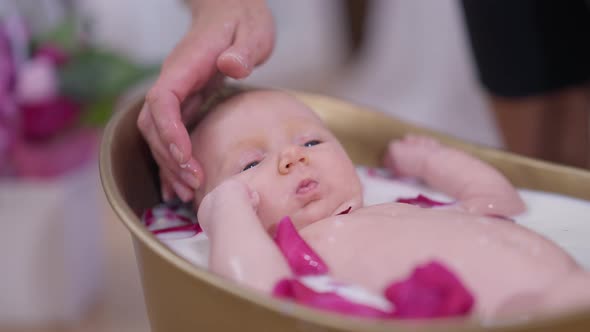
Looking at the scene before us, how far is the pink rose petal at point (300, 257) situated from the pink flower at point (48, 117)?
861mm

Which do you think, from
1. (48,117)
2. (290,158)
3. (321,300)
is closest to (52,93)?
(48,117)

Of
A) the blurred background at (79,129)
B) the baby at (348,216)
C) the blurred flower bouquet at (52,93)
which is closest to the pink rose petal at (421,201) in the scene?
the baby at (348,216)

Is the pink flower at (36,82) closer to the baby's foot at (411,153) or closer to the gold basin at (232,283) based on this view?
the gold basin at (232,283)

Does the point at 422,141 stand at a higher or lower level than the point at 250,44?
lower

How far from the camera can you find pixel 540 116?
1.44 metres

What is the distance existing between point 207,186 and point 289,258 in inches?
6.9

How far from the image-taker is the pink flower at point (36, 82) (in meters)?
1.33

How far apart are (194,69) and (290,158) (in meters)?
0.13

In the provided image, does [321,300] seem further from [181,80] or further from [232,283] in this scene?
[181,80]

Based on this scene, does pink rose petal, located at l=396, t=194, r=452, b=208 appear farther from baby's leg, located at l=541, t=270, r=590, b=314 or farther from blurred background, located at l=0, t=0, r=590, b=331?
blurred background, located at l=0, t=0, r=590, b=331

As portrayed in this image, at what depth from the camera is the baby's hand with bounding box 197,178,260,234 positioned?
0.62 metres

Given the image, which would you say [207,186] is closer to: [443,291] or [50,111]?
[443,291]

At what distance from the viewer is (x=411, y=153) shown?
824 millimetres

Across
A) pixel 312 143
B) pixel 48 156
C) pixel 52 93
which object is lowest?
pixel 48 156
